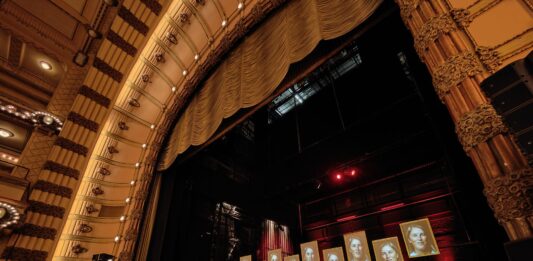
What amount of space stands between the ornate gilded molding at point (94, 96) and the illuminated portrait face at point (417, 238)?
6.69m

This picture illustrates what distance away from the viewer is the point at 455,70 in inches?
71.5

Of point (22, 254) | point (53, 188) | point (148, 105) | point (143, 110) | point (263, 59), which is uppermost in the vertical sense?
point (148, 105)

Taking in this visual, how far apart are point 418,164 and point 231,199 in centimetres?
427

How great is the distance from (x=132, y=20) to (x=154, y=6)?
0.59 meters

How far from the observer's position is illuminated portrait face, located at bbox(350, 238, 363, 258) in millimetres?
3619

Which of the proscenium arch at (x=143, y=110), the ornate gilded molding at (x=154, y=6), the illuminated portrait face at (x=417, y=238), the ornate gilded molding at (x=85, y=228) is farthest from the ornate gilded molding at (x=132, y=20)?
the illuminated portrait face at (x=417, y=238)

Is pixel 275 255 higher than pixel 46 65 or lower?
lower

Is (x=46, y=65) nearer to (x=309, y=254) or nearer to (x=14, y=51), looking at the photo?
(x=14, y=51)

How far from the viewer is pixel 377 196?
5.91 m

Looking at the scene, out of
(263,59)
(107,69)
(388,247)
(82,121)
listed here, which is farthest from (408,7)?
(82,121)

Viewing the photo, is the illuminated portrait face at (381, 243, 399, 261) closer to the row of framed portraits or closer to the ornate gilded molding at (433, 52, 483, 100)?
the row of framed portraits

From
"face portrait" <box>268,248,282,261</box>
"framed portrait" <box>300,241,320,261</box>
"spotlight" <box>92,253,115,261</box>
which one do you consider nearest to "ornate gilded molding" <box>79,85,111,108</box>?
"spotlight" <box>92,253,115,261</box>

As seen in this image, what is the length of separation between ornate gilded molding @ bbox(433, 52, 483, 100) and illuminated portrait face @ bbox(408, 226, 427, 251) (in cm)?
208

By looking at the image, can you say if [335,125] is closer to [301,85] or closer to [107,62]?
[301,85]
